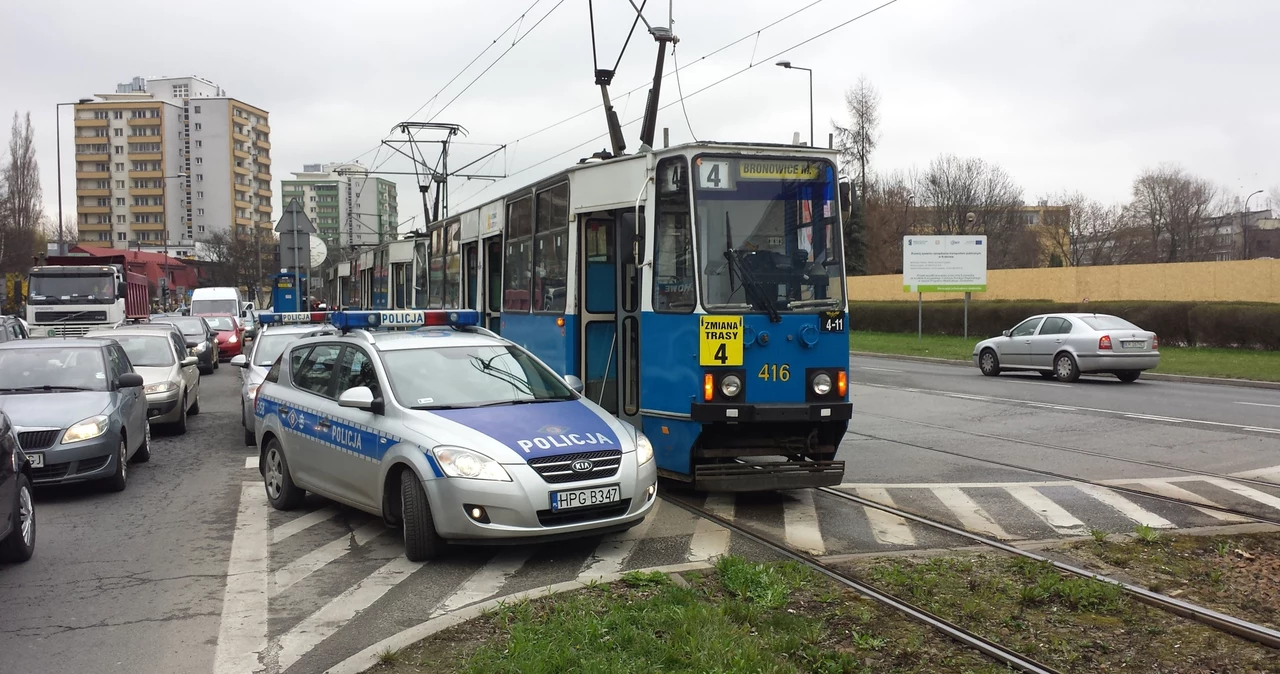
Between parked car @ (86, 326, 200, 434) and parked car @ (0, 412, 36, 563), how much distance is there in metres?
5.82

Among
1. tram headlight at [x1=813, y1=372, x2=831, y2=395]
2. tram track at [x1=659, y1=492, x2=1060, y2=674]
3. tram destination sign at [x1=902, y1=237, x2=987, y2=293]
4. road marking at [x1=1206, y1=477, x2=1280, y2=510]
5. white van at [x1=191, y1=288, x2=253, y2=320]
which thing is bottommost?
road marking at [x1=1206, y1=477, x2=1280, y2=510]

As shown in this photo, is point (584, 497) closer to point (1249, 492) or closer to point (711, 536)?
point (711, 536)

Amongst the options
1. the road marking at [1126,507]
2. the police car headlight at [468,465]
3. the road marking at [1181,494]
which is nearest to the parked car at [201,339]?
the police car headlight at [468,465]

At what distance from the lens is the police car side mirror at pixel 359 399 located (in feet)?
24.2

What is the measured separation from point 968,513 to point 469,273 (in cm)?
959

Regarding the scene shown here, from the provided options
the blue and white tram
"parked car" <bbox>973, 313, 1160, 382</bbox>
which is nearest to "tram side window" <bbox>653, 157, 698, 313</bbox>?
the blue and white tram

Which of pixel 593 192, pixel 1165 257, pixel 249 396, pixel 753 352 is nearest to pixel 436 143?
pixel 249 396

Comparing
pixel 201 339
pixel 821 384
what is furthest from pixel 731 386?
pixel 201 339

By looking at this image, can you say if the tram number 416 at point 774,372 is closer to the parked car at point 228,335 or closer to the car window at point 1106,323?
the car window at point 1106,323

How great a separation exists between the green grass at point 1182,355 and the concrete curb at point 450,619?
→ 18.7 meters

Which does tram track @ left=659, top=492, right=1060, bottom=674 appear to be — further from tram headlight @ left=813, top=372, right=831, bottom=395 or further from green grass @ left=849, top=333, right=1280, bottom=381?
green grass @ left=849, top=333, right=1280, bottom=381

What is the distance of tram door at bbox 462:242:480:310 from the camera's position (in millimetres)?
15509

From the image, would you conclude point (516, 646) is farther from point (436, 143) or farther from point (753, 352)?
point (436, 143)

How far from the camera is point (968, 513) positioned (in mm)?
8328
